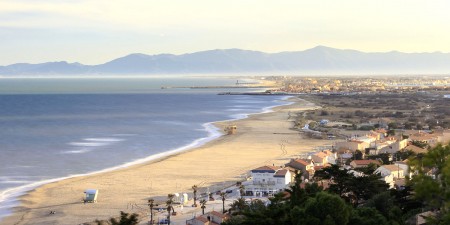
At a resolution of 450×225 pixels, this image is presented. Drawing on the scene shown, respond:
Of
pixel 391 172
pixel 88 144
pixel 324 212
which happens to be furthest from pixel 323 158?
pixel 324 212

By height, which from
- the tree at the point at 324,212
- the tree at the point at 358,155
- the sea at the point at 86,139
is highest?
the tree at the point at 324,212

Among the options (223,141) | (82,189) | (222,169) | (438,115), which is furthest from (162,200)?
(438,115)

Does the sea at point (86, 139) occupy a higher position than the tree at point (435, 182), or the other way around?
the tree at point (435, 182)

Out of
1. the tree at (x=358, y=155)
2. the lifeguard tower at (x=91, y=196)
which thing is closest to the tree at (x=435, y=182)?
the lifeguard tower at (x=91, y=196)

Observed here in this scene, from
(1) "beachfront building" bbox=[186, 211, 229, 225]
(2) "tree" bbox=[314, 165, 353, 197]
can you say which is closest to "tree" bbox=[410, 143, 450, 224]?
(2) "tree" bbox=[314, 165, 353, 197]

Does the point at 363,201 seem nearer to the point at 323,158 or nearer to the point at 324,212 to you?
the point at 324,212

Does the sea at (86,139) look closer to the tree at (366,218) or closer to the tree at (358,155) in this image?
the tree at (358,155)

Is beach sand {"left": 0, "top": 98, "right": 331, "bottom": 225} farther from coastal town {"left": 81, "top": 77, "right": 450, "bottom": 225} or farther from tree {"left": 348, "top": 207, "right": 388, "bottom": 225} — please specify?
tree {"left": 348, "top": 207, "right": 388, "bottom": 225}
